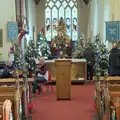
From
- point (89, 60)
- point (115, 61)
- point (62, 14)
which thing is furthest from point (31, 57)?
point (62, 14)

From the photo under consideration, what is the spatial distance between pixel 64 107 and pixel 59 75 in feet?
3.83

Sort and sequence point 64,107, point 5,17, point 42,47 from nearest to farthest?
point 64,107, point 5,17, point 42,47

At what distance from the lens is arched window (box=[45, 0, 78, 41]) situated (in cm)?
2248

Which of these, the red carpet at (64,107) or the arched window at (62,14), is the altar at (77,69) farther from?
the arched window at (62,14)

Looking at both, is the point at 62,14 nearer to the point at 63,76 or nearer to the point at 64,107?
the point at 63,76

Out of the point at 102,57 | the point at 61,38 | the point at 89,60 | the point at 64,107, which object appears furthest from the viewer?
the point at 61,38

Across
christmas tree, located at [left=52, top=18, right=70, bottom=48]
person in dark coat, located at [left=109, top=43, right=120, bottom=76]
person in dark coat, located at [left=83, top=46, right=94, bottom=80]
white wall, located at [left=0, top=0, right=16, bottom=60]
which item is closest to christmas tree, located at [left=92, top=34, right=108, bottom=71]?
person in dark coat, located at [left=83, top=46, right=94, bottom=80]

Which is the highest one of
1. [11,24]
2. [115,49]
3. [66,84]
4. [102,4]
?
[102,4]

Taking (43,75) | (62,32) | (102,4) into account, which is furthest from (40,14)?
(43,75)

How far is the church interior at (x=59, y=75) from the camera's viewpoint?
5.03 metres

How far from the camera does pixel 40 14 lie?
2222 cm

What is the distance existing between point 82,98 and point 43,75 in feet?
5.24

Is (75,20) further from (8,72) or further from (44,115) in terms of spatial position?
(44,115)

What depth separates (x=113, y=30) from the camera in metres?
10.6
